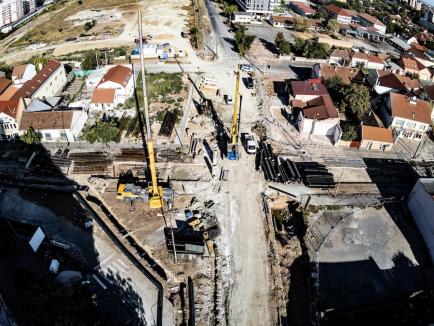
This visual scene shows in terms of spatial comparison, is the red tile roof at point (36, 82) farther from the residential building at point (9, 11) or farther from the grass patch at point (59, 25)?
the residential building at point (9, 11)

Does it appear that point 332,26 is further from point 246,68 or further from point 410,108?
point 410,108

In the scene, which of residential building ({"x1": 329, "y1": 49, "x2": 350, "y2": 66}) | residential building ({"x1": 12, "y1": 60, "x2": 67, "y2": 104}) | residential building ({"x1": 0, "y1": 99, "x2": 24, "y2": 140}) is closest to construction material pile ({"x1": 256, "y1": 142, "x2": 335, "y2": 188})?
residential building ({"x1": 0, "y1": 99, "x2": 24, "y2": 140})

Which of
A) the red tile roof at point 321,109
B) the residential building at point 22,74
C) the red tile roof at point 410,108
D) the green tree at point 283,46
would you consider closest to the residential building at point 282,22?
the green tree at point 283,46

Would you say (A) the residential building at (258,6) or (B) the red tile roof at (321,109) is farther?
(A) the residential building at (258,6)

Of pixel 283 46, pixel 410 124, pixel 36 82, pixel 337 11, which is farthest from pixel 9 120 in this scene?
pixel 337 11

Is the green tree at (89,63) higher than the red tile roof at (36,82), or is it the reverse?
the red tile roof at (36,82)

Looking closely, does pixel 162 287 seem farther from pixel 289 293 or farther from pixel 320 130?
pixel 320 130
